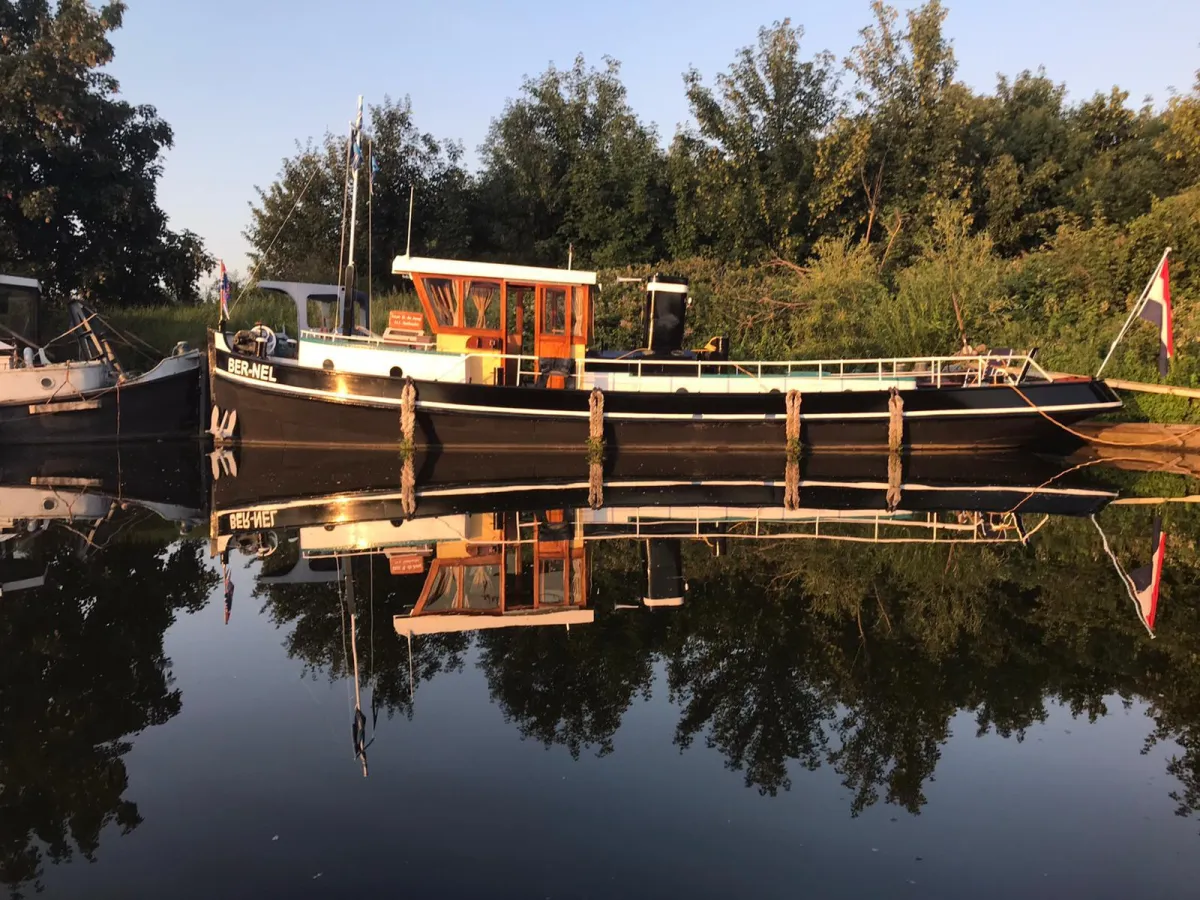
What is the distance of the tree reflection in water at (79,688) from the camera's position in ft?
13.5

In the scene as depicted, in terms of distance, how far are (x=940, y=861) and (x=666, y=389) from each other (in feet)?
40.1

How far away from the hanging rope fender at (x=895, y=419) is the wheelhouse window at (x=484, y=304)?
257 inches

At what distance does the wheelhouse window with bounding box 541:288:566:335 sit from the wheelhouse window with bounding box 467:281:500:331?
78 centimetres

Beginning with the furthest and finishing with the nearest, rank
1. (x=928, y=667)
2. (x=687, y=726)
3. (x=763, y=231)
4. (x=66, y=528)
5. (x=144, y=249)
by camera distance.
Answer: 1. (x=763, y=231)
2. (x=144, y=249)
3. (x=66, y=528)
4. (x=928, y=667)
5. (x=687, y=726)

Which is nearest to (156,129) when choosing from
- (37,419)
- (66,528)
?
(37,419)

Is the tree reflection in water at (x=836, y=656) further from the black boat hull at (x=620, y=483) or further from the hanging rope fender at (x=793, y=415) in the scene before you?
the hanging rope fender at (x=793, y=415)

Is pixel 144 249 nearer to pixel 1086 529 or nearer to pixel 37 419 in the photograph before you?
pixel 37 419

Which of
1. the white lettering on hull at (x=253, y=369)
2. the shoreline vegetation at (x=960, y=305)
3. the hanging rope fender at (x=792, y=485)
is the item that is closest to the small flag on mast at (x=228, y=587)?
the hanging rope fender at (x=792, y=485)

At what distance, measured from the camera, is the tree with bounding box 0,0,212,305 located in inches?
901

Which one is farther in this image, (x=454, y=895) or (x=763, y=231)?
(x=763, y=231)

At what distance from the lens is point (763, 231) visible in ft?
93.4

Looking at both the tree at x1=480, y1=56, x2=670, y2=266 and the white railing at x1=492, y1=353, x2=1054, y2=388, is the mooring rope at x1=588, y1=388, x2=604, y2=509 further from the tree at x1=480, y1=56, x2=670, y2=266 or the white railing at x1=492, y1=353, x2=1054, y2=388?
the tree at x1=480, y1=56, x2=670, y2=266

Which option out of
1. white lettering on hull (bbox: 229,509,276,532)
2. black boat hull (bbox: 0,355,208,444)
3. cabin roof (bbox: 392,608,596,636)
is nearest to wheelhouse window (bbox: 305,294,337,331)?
black boat hull (bbox: 0,355,208,444)

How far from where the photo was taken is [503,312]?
15453 millimetres
